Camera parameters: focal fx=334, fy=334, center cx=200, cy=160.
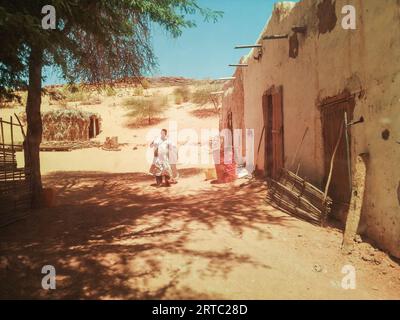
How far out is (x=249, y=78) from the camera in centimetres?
1100

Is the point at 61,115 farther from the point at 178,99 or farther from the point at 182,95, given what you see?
the point at 182,95

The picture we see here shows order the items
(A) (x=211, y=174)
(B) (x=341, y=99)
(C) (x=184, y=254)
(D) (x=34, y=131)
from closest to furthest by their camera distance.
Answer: (C) (x=184, y=254), (B) (x=341, y=99), (D) (x=34, y=131), (A) (x=211, y=174)

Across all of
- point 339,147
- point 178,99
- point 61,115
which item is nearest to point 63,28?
point 339,147

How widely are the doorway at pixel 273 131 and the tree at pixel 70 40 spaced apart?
276cm

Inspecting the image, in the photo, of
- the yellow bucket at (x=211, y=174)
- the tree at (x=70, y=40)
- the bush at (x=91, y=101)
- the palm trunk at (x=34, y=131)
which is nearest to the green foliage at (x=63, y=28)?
the tree at (x=70, y=40)

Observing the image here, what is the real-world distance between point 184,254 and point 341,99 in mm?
3209

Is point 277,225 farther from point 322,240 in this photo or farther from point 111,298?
point 111,298

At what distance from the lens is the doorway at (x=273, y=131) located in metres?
7.96

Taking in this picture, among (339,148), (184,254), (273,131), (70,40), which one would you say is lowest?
(184,254)

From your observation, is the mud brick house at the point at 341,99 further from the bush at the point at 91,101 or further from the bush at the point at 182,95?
the bush at the point at 91,101

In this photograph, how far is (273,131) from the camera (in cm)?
841

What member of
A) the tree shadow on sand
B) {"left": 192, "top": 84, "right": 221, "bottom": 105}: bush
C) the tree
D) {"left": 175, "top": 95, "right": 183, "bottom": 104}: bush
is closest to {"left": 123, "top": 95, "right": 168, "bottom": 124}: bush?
{"left": 175, "top": 95, "right": 183, "bottom": 104}: bush
